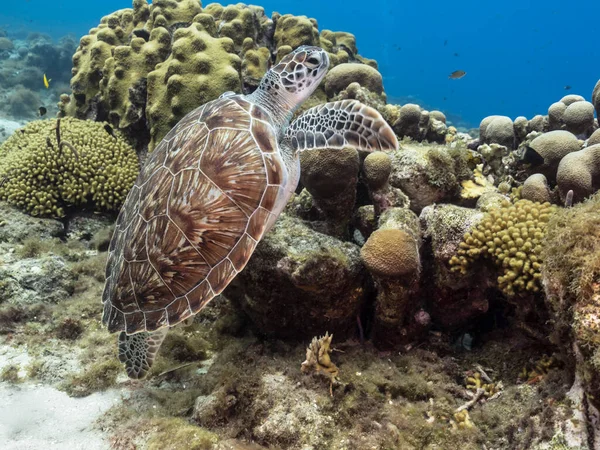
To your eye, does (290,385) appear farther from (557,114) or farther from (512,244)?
(557,114)

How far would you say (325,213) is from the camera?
3793mm

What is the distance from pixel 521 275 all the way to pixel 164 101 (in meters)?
5.27

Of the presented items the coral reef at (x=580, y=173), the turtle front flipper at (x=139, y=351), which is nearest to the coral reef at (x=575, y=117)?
the coral reef at (x=580, y=173)

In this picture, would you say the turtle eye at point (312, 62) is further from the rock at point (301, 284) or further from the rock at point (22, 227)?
the rock at point (22, 227)

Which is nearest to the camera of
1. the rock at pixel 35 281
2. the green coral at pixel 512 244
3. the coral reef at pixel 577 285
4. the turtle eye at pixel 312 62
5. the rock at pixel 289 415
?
the coral reef at pixel 577 285

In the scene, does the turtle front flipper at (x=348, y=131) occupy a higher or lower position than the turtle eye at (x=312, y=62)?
lower

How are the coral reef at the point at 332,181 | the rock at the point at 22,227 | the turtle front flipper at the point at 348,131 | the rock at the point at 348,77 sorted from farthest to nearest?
the rock at the point at 348,77 < the rock at the point at 22,227 < the coral reef at the point at 332,181 < the turtle front flipper at the point at 348,131

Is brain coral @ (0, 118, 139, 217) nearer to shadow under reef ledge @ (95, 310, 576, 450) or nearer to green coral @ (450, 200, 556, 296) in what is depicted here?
shadow under reef ledge @ (95, 310, 576, 450)

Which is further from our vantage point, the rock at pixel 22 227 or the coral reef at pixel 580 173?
the rock at pixel 22 227

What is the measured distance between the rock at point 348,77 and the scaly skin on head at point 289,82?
207 cm

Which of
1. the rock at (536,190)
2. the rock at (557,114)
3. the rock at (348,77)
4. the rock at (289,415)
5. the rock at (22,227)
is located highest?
the rock at (348,77)

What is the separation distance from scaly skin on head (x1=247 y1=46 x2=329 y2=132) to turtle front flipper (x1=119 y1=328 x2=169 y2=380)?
2287 mm

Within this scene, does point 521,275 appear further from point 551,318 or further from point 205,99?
point 205,99

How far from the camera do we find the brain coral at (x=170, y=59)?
18.0ft
